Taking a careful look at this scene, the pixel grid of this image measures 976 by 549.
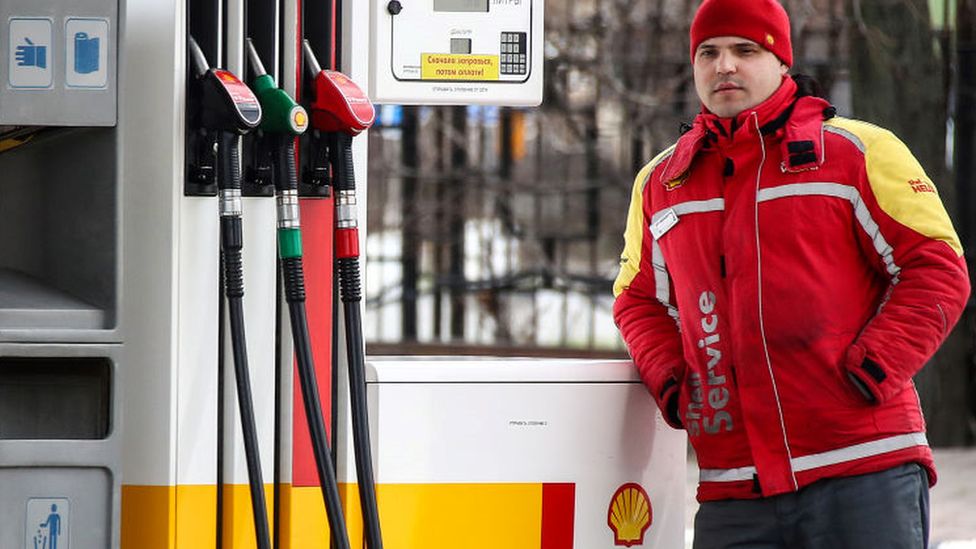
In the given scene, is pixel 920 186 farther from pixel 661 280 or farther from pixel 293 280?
→ pixel 293 280

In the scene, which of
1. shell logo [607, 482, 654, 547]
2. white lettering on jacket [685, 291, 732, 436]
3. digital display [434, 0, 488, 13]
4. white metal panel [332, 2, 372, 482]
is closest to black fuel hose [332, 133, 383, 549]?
white metal panel [332, 2, 372, 482]

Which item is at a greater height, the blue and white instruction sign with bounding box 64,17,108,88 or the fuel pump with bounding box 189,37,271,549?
the blue and white instruction sign with bounding box 64,17,108,88

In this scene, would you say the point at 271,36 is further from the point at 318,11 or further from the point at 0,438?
the point at 0,438

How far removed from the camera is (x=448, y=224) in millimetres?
10180

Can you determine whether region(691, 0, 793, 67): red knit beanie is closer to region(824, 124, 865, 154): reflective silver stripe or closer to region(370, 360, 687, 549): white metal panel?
region(824, 124, 865, 154): reflective silver stripe

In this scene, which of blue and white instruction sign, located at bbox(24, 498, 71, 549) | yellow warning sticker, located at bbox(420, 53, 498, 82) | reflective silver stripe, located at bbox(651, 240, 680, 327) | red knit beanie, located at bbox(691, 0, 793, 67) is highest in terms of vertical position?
red knit beanie, located at bbox(691, 0, 793, 67)

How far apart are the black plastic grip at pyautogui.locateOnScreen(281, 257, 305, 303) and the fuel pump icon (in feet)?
1.60

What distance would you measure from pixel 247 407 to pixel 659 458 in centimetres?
97

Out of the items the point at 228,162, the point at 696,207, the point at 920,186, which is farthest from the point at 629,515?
the point at 228,162

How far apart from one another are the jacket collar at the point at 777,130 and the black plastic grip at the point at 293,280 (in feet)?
3.14

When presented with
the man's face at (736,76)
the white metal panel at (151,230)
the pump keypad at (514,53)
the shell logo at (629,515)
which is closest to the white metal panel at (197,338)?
the white metal panel at (151,230)

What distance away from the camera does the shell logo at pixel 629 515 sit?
346cm

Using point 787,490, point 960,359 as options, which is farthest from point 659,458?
point 960,359

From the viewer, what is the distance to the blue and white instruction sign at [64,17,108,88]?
2914 millimetres
